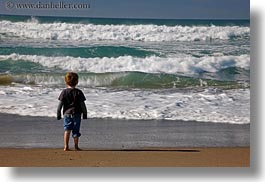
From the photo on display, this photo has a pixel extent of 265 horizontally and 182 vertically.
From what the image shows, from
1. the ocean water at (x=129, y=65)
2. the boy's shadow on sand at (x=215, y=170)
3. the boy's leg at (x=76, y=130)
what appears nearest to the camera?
the boy's shadow on sand at (x=215, y=170)

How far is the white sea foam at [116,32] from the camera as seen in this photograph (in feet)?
20.1

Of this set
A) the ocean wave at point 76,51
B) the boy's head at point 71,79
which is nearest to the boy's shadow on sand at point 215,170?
the boy's head at point 71,79

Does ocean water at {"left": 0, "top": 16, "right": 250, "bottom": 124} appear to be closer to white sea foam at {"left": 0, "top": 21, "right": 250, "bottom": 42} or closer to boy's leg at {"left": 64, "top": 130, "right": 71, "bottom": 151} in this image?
white sea foam at {"left": 0, "top": 21, "right": 250, "bottom": 42}

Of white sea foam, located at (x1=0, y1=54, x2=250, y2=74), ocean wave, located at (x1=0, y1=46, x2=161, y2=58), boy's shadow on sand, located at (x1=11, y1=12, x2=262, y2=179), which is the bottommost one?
boy's shadow on sand, located at (x1=11, y1=12, x2=262, y2=179)

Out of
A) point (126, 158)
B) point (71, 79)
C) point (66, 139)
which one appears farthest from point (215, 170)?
point (71, 79)

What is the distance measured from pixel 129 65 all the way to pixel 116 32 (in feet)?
0.94

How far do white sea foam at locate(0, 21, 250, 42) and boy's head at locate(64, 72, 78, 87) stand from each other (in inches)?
12.5

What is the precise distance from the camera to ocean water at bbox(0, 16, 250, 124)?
6.10 meters

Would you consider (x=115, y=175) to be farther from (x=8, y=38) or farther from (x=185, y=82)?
(x=8, y=38)

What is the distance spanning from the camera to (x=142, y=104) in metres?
6.17

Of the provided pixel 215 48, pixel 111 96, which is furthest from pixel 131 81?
pixel 215 48

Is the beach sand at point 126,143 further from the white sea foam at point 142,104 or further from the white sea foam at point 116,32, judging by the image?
the white sea foam at point 116,32

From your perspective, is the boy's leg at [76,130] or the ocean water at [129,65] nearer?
the boy's leg at [76,130]

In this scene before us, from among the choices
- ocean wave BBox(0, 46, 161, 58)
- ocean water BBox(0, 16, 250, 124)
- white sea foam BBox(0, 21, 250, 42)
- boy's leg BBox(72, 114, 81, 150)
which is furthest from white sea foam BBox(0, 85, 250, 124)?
white sea foam BBox(0, 21, 250, 42)
